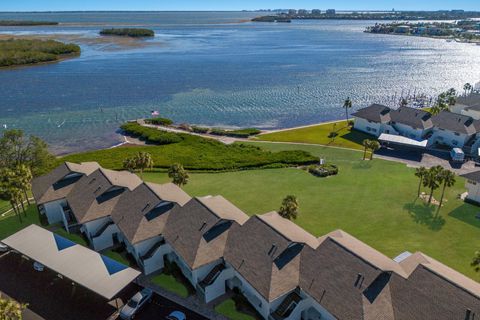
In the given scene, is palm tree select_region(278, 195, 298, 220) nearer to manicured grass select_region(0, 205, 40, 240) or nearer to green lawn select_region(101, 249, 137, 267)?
green lawn select_region(101, 249, 137, 267)

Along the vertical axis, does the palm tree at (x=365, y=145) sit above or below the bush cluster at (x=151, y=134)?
above

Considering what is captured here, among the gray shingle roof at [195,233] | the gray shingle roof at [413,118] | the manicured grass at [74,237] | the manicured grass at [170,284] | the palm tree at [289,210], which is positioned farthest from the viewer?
the gray shingle roof at [413,118]

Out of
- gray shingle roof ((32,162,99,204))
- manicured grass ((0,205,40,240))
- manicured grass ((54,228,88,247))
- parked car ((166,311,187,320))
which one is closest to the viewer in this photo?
parked car ((166,311,187,320))

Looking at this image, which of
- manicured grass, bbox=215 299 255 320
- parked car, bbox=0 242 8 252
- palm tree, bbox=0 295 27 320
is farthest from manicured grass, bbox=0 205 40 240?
manicured grass, bbox=215 299 255 320

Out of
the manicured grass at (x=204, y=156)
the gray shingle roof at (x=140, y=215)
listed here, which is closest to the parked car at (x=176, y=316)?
the gray shingle roof at (x=140, y=215)

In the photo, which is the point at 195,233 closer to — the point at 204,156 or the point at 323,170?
the point at 323,170

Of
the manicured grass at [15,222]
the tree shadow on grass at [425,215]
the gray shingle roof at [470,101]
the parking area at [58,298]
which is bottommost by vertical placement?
the parking area at [58,298]

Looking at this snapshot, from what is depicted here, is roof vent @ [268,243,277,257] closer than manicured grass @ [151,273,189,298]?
Yes

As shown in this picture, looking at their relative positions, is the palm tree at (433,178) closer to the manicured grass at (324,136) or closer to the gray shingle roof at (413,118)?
the manicured grass at (324,136)
